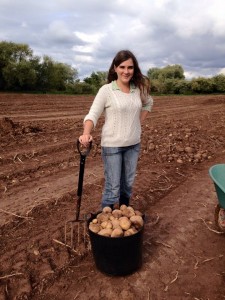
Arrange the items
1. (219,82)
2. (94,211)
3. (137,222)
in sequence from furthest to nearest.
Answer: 1. (219,82)
2. (94,211)
3. (137,222)

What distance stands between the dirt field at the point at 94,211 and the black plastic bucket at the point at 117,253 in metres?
0.10

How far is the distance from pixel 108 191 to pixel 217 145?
5.39 metres

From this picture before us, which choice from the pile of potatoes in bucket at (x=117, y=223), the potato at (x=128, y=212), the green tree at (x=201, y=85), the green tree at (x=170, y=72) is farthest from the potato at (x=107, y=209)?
the green tree at (x=170, y=72)

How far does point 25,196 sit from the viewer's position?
178 inches

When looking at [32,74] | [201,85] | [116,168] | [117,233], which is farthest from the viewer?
[201,85]

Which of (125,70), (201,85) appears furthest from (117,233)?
(201,85)

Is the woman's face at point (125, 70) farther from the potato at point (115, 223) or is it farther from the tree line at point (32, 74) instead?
the tree line at point (32, 74)

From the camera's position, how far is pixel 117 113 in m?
2.96

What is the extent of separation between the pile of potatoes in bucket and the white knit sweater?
630 millimetres

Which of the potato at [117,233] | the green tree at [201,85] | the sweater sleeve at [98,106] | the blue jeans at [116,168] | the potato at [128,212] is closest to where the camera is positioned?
the potato at [117,233]

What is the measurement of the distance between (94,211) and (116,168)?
1.19 meters

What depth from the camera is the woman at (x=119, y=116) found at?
9.58ft

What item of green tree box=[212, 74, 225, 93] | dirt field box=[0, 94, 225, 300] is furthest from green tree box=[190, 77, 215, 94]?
dirt field box=[0, 94, 225, 300]

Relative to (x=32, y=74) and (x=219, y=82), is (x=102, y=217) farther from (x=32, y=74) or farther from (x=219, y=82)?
(x=219, y=82)
